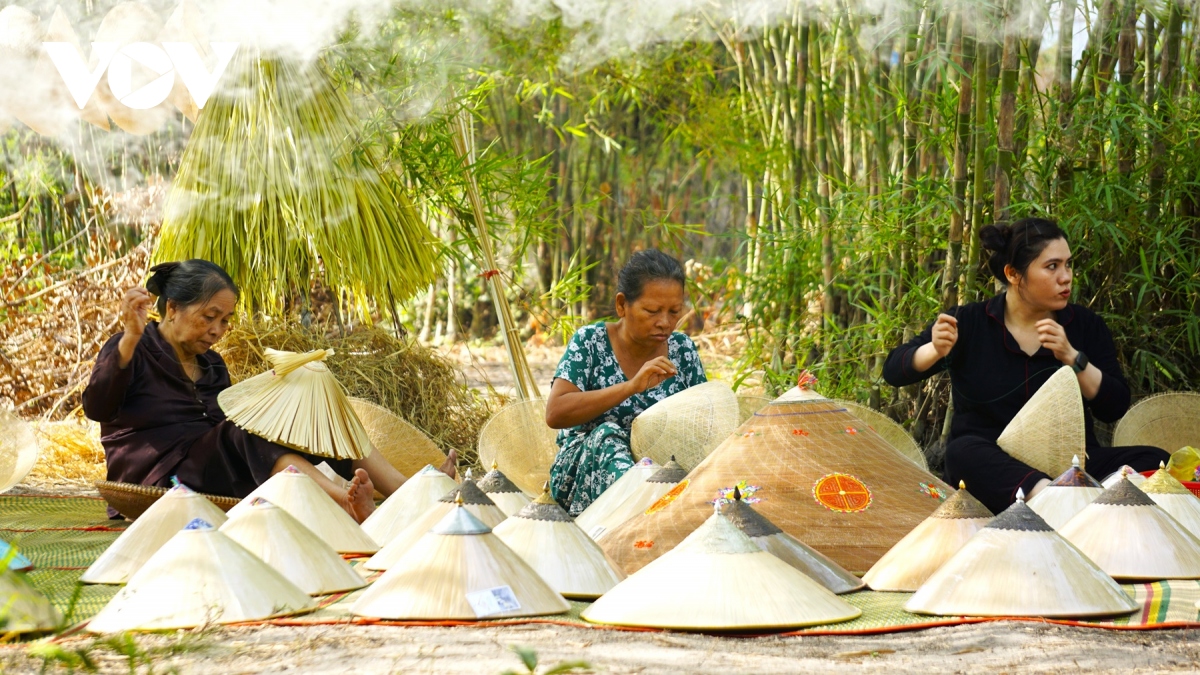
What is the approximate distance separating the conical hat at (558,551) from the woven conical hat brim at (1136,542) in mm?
806

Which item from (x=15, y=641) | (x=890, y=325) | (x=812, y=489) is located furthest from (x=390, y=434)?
(x=15, y=641)

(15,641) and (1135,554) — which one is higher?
(15,641)

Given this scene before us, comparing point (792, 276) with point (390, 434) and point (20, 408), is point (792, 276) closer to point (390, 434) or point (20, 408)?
point (390, 434)

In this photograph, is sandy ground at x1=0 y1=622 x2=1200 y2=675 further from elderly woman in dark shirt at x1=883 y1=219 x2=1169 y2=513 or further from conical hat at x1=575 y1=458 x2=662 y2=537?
elderly woman in dark shirt at x1=883 y1=219 x2=1169 y2=513

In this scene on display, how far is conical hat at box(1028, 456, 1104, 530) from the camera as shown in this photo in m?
2.36

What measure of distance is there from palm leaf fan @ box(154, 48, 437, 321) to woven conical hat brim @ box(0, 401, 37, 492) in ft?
3.13

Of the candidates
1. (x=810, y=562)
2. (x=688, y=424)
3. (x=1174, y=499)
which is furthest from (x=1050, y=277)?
(x=810, y=562)

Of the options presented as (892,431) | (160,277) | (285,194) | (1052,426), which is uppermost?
(285,194)

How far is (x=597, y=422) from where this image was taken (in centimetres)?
315

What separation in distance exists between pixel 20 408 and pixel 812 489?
11.9 feet

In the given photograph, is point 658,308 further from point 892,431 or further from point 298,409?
point 298,409

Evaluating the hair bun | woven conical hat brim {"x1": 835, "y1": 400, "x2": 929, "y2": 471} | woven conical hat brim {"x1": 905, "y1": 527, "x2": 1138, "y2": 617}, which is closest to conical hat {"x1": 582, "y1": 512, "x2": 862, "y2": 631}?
woven conical hat brim {"x1": 905, "y1": 527, "x2": 1138, "y2": 617}

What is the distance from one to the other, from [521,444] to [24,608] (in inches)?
79.9

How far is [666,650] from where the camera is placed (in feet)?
5.32
